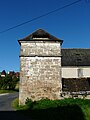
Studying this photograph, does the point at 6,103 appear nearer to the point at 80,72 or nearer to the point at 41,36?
the point at 41,36

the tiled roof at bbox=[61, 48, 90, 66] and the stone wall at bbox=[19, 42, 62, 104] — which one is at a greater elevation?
the tiled roof at bbox=[61, 48, 90, 66]

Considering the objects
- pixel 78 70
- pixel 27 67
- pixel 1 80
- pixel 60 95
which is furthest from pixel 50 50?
pixel 1 80

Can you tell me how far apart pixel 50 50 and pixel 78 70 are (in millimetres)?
12853

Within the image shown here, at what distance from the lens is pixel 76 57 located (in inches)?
1711

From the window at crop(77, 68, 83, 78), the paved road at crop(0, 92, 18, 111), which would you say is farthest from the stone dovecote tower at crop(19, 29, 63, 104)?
the window at crop(77, 68, 83, 78)

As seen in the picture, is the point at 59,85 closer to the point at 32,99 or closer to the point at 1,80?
the point at 32,99

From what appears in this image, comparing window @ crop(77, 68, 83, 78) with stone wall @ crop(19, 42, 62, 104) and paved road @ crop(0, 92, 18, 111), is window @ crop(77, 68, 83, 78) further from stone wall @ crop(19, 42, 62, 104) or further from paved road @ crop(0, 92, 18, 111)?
stone wall @ crop(19, 42, 62, 104)

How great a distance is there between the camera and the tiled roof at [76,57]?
139 ft

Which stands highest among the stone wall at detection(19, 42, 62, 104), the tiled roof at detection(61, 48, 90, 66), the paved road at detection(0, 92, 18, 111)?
the tiled roof at detection(61, 48, 90, 66)

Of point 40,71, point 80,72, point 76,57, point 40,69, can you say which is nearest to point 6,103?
point 40,71

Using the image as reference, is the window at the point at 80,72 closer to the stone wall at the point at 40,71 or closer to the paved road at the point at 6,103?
the paved road at the point at 6,103

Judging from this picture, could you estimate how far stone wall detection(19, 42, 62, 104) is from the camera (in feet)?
98.9

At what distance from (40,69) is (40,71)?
9.4 inches

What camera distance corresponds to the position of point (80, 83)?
32.9 m
